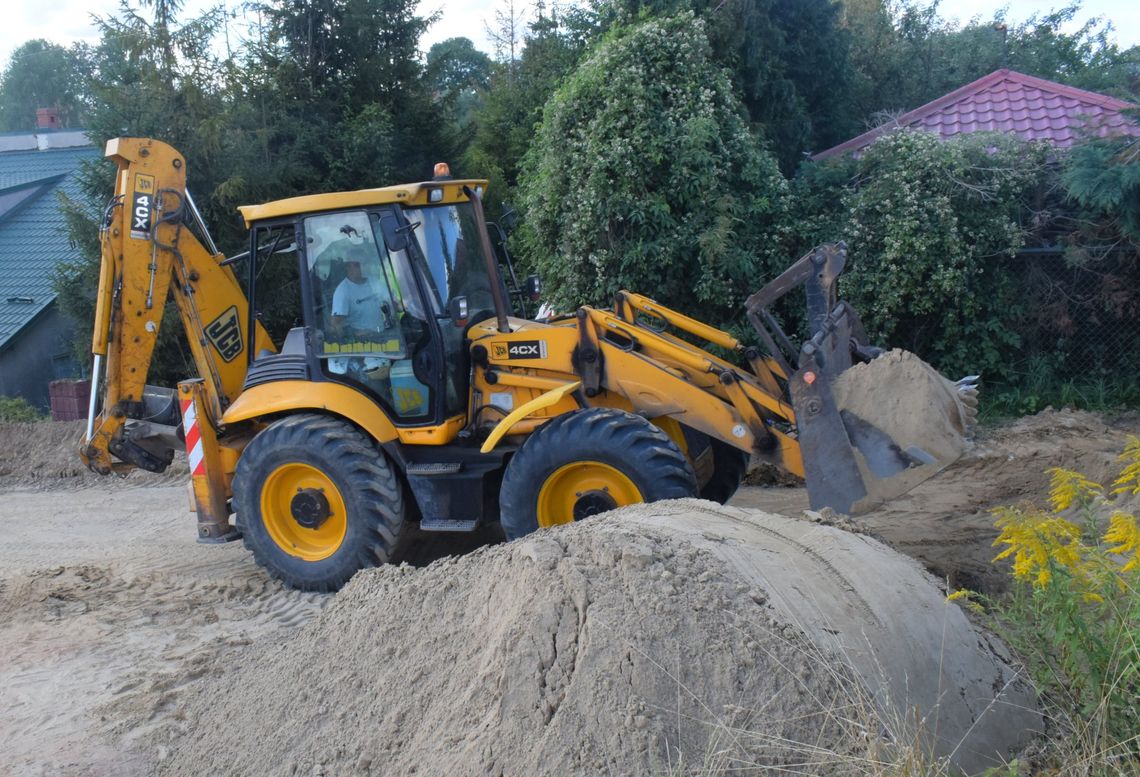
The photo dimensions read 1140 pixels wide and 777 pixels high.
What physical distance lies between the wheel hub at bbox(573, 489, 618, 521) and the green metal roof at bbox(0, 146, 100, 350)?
40.4ft

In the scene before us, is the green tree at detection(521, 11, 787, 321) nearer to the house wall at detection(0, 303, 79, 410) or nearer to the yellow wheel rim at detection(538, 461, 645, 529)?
the yellow wheel rim at detection(538, 461, 645, 529)

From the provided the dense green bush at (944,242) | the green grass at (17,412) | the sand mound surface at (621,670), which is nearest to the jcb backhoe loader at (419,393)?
the sand mound surface at (621,670)

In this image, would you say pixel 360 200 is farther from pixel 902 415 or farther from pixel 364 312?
pixel 902 415

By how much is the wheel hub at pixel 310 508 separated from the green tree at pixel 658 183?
17.8ft

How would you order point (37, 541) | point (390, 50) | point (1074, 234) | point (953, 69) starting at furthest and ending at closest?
point (953, 69) → point (390, 50) → point (1074, 234) → point (37, 541)

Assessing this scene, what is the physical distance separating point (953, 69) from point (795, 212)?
8.57m

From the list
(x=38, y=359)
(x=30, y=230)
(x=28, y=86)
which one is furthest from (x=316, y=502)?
(x=28, y=86)

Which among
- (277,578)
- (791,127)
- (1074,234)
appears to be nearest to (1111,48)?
(791,127)

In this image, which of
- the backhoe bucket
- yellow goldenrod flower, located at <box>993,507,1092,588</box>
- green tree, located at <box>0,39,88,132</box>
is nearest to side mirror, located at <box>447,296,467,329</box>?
the backhoe bucket

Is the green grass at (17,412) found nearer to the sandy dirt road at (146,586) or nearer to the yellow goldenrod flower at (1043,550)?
the sandy dirt road at (146,586)

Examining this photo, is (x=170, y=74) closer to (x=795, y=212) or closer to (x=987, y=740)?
(x=795, y=212)

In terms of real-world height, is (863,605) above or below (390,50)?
below

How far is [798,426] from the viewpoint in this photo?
5566mm

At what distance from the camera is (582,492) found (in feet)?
19.2
